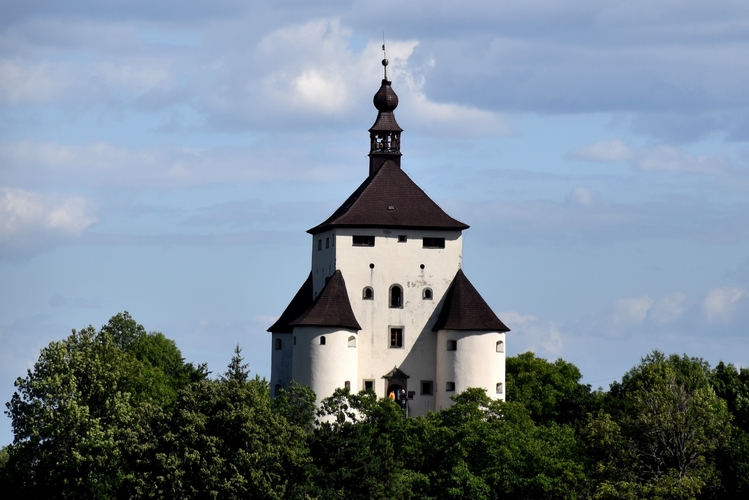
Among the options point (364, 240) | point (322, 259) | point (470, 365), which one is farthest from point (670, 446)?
point (322, 259)

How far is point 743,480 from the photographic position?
71.6 metres

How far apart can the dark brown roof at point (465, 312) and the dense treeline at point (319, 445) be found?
13.6ft

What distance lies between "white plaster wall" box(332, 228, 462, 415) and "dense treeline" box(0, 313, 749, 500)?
403 cm

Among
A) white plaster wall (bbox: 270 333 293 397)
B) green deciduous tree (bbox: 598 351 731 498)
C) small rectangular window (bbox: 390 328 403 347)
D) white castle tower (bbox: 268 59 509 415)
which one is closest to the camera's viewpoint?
green deciduous tree (bbox: 598 351 731 498)

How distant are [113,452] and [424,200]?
2511 cm

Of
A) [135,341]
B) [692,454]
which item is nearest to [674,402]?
[692,454]

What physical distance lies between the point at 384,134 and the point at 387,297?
962 cm

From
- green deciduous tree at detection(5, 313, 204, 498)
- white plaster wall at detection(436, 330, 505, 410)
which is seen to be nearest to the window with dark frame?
white plaster wall at detection(436, 330, 505, 410)

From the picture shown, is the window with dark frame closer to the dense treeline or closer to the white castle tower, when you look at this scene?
the white castle tower

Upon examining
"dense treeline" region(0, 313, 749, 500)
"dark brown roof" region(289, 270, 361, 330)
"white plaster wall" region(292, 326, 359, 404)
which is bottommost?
"dense treeline" region(0, 313, 749, 500)

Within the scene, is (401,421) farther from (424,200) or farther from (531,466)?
(424,200)

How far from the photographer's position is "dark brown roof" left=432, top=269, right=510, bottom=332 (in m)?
84.4

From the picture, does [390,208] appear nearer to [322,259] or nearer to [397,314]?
[322,259]

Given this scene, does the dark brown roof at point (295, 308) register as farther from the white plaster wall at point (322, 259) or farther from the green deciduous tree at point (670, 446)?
the green deciduous tree at point (670, 446)
